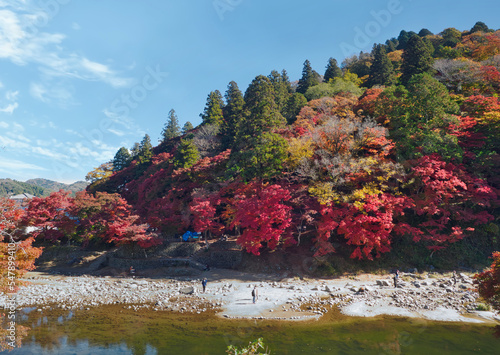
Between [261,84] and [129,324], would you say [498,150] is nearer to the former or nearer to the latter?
[261,84]

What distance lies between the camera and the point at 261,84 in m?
37.1

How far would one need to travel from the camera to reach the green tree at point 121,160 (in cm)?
6228

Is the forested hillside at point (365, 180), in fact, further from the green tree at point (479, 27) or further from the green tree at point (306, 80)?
the green tree at point (479, 27)

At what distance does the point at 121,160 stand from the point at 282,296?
54713 millimetres

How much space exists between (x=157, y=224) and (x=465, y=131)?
33.5 meters

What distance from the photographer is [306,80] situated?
2185 inches

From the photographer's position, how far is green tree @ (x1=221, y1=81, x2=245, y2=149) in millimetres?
43475

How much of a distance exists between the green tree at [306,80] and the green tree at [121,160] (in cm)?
4141

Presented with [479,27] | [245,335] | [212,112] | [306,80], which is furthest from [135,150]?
[479,27]

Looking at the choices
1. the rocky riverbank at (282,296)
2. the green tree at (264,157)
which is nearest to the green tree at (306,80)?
the green tree at (264,157)

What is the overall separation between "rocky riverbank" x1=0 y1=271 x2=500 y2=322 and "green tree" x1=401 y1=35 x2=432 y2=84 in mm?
27757

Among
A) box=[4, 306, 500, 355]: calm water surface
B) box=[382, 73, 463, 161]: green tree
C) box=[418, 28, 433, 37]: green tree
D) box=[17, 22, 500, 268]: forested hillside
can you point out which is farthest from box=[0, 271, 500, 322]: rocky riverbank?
box=[418, 28, 433, 37]: green tree

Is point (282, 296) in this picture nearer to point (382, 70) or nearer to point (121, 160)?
point (382, 70)

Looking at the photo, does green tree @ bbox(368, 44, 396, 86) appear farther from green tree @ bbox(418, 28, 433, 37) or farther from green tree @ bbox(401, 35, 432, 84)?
green tree @ bbox(418, 28, 433, 37)
